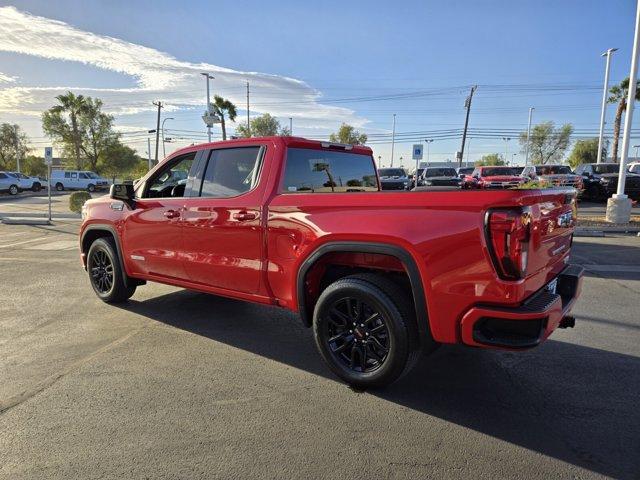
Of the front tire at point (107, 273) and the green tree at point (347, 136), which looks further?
the green tree at point (347, 136)

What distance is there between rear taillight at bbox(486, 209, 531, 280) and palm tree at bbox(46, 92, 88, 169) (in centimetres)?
6498

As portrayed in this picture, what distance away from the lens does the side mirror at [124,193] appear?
4.91 meters

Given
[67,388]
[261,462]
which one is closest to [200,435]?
[261,462]

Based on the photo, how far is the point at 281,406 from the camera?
317 centimetres

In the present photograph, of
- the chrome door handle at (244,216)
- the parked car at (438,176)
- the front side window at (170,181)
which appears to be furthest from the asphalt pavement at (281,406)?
the parked car at (438,176)

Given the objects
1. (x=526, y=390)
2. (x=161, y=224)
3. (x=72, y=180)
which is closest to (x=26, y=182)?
(x=72, y=180)

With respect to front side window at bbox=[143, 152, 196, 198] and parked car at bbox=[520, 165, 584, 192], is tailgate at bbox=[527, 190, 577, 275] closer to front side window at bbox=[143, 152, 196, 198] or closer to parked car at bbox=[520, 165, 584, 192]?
front side window at bbox=[143, 152, 196, 198]

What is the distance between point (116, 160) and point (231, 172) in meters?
64.8

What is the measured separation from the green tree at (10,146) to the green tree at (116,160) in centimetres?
2162

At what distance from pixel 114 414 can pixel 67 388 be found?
0.65m

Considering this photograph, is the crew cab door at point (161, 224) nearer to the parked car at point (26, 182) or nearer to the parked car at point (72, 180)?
the parked car at point (26, 182)

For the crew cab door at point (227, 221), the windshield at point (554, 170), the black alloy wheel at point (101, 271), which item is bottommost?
the black alloy wheel at point (101, 271)

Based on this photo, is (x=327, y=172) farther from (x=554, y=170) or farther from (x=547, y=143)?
(x=547, y=143)

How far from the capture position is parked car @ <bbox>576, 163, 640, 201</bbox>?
20.9 meters
